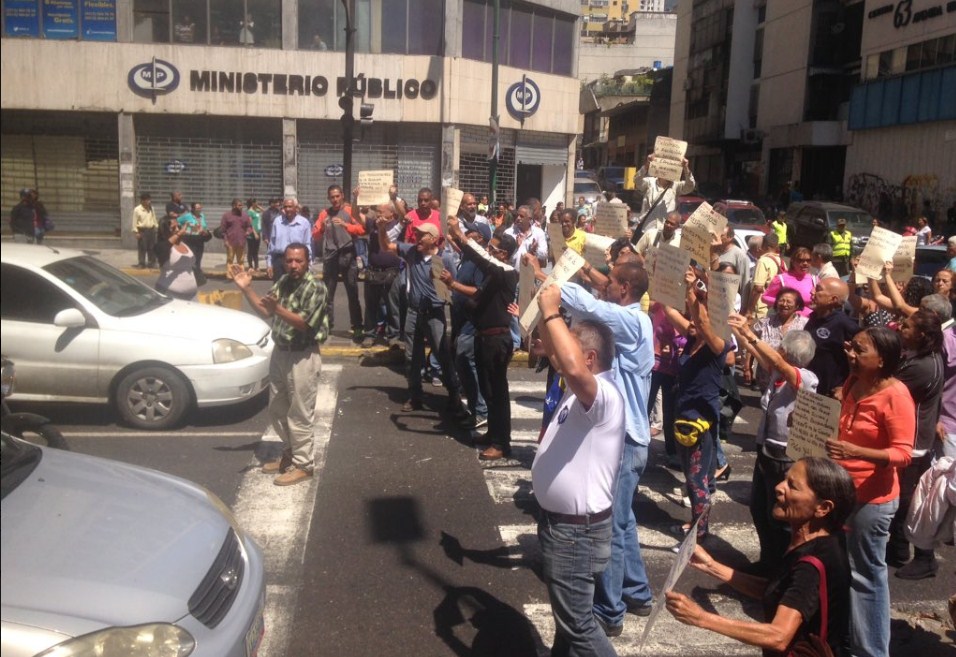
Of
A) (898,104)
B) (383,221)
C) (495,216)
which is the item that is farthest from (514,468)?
(898,104)

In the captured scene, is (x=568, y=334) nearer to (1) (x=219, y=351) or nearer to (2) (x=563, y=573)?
(2) (x=563, y=573)

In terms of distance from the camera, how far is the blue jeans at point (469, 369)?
7.95 metres

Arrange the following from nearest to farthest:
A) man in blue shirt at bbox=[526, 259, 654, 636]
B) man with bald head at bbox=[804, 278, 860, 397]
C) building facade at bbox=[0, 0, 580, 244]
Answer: man in blue shirt at bbox=[526, 259, 654, 636] → man with bald head at bbox=[804, 278, 860, 397] → building facade at bbox=[0, 0, 580, 244]

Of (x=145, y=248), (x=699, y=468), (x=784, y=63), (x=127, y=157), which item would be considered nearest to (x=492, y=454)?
(x=699, y=468)

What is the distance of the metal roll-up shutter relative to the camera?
94.6ft

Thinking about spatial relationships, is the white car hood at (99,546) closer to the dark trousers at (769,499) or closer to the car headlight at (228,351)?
the dark trousers at (769,499)

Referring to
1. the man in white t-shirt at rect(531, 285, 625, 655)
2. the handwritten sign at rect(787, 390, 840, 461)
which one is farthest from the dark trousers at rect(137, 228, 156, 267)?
the handwritten sign at rect(787, 390, 840, 461)

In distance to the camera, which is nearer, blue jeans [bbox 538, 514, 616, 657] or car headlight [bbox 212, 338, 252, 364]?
blue jeans [bbox 538, 514, 616, 657]

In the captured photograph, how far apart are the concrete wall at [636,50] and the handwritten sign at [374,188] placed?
72.4m

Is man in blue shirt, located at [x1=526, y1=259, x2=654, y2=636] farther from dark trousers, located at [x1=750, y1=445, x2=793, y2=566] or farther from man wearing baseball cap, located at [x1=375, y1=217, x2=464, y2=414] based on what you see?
man wearing baseball cap, located at [x1=375, y1=217, x2=464, y2=414]

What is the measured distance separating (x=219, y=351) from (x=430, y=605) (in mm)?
3940

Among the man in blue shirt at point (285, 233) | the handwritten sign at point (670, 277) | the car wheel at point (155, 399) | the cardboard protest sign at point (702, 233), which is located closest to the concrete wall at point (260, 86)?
the man in blue shirt at point (285, 233)

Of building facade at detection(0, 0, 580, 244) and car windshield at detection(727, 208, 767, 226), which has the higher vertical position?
building facade at detection(0, 0, 580, 244)

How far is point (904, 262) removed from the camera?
7.91m
